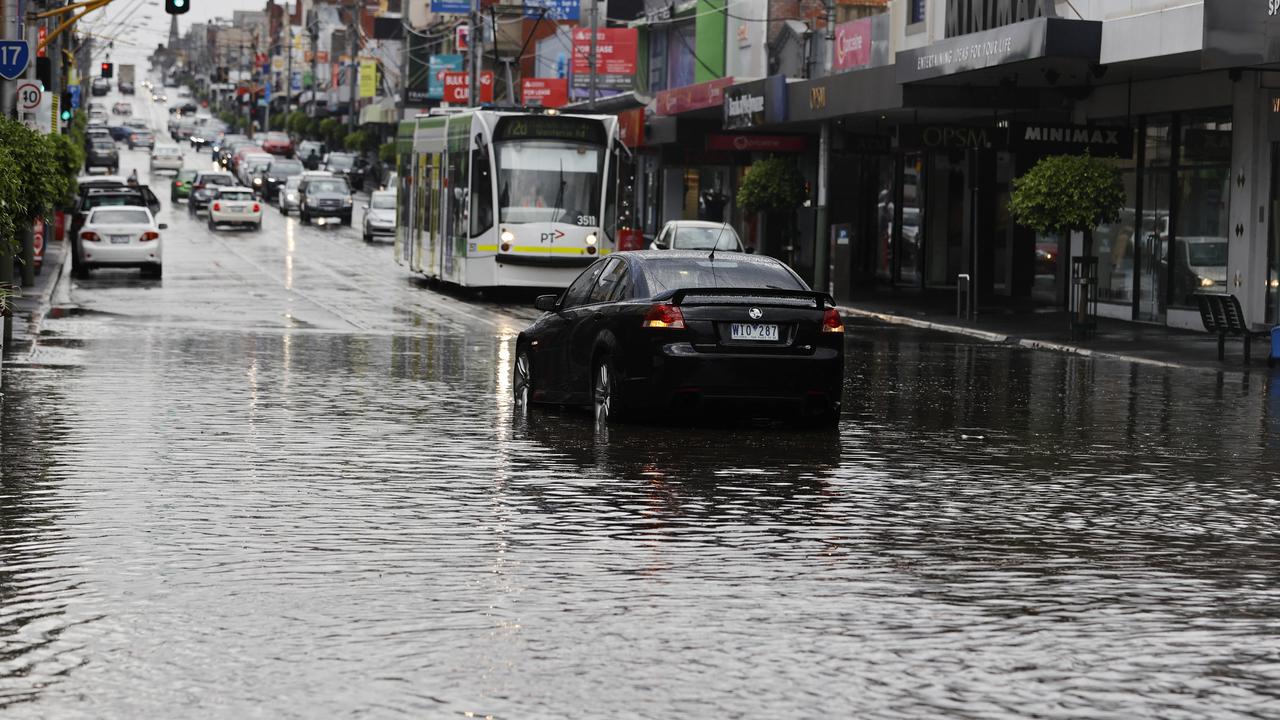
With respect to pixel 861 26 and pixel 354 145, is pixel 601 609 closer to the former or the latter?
pixel 861 26

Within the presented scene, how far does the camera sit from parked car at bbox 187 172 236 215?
79688 mm

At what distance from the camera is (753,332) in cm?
1587

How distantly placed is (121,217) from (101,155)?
7751cm

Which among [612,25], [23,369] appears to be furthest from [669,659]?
[612,25]

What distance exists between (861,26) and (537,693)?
4170cm

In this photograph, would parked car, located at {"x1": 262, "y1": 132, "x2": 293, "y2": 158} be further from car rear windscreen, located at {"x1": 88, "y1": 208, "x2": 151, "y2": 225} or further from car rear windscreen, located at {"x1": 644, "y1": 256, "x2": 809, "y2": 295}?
car rear windscreen, located at {"x1": 644, "y1": 256, "x2": 809, "y2": 295}

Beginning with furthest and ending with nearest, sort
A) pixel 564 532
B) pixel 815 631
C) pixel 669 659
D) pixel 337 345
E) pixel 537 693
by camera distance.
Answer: pixel 337 345 → pixel 564 532 → pixel 815 631 → pixel 669 659 → pixel 537 693

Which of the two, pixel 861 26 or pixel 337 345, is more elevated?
pixel 861 26

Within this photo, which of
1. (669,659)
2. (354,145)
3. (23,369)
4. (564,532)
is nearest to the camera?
(669,659)

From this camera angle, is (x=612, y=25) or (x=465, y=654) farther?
(x=612, y=25)

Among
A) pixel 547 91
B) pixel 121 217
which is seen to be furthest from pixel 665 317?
pixel 547 91

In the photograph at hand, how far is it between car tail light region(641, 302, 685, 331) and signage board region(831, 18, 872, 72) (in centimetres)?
3214

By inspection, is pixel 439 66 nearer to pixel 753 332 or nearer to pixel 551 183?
pixel 551 183

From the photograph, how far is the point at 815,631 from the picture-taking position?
27.1ft
